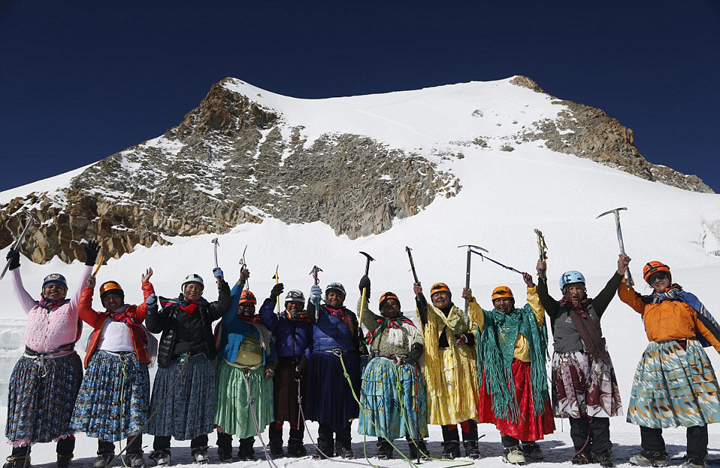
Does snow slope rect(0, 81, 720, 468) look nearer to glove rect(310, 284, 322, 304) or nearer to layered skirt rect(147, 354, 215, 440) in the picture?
layered skirt rect(147, 354, 215, 440)

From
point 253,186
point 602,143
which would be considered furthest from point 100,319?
point 602,143

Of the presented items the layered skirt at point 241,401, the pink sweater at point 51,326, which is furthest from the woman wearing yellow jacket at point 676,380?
the pink sweater at point 51,326

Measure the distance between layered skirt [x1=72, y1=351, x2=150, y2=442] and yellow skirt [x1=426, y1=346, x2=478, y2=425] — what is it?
270cm

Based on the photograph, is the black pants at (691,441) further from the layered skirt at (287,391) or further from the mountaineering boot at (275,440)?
the mountaineering boot at (275,440)

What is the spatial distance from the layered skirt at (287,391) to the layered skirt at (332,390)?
175 mm

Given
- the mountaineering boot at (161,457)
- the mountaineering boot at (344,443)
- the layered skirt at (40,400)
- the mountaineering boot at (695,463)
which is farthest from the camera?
the mountaineering boot at (344,443)

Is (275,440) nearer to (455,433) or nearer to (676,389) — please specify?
(455,433)

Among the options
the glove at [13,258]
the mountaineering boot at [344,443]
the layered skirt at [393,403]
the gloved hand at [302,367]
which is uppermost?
the glove at [13,258]

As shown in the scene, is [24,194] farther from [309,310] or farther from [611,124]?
[611,124]

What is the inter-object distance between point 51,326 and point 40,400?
0.66 meters

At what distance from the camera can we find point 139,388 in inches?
161

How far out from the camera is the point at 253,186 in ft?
129

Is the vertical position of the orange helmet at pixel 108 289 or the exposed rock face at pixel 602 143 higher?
the exposed rock face at pixel 602 143

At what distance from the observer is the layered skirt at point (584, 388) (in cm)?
380
